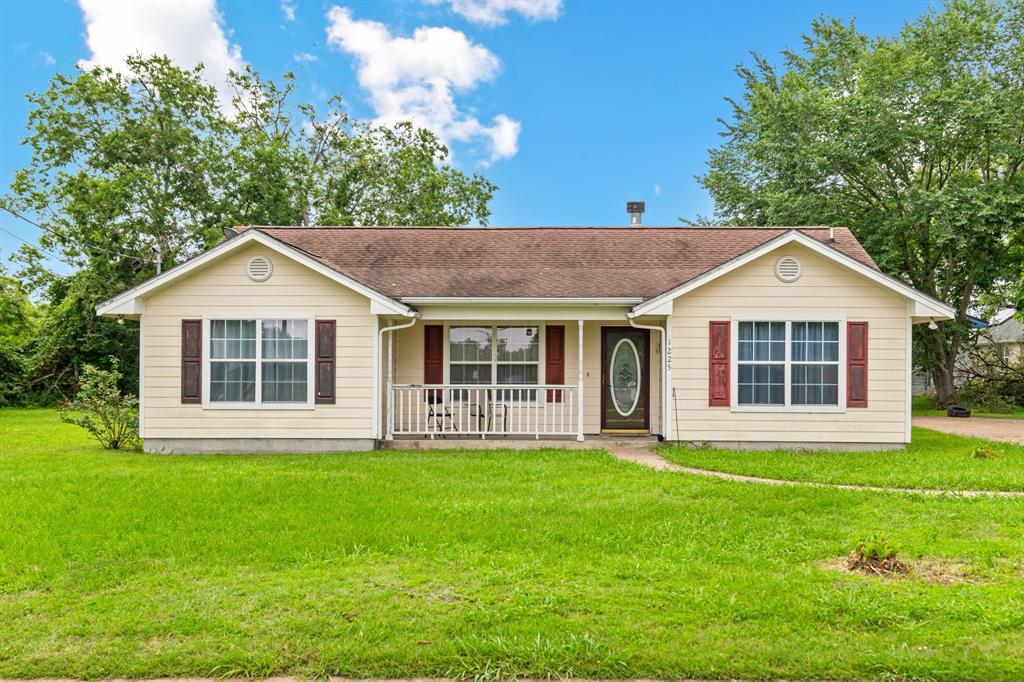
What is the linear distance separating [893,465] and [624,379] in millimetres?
5013

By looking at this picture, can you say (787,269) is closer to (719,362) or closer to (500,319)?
(719,362)

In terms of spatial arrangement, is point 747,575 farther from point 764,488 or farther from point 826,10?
point 826,10

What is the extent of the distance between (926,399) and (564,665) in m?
26.2

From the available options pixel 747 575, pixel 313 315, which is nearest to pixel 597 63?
pixel 313 315

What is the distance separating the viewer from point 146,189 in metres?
25.4

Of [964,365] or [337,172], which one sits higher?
[337,172]

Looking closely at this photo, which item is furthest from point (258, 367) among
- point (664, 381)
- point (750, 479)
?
point (750, 479)

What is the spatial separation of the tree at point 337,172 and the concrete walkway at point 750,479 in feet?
64.6

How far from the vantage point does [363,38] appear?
2123 cm

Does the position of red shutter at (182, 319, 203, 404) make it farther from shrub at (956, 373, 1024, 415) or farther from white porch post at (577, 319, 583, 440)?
shrub at (956, 373, 1024, 415)

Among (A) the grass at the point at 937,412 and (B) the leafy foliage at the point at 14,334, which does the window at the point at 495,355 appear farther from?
(B) the leafy foliage at the point at 14,334

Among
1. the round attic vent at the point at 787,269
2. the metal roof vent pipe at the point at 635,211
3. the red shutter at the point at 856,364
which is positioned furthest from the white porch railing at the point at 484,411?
the metal roof vent pipe at the point at 635,211

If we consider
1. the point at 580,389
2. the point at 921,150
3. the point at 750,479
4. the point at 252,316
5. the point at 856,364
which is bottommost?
the point at 750,479

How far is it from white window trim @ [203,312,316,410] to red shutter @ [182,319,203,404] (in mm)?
78
